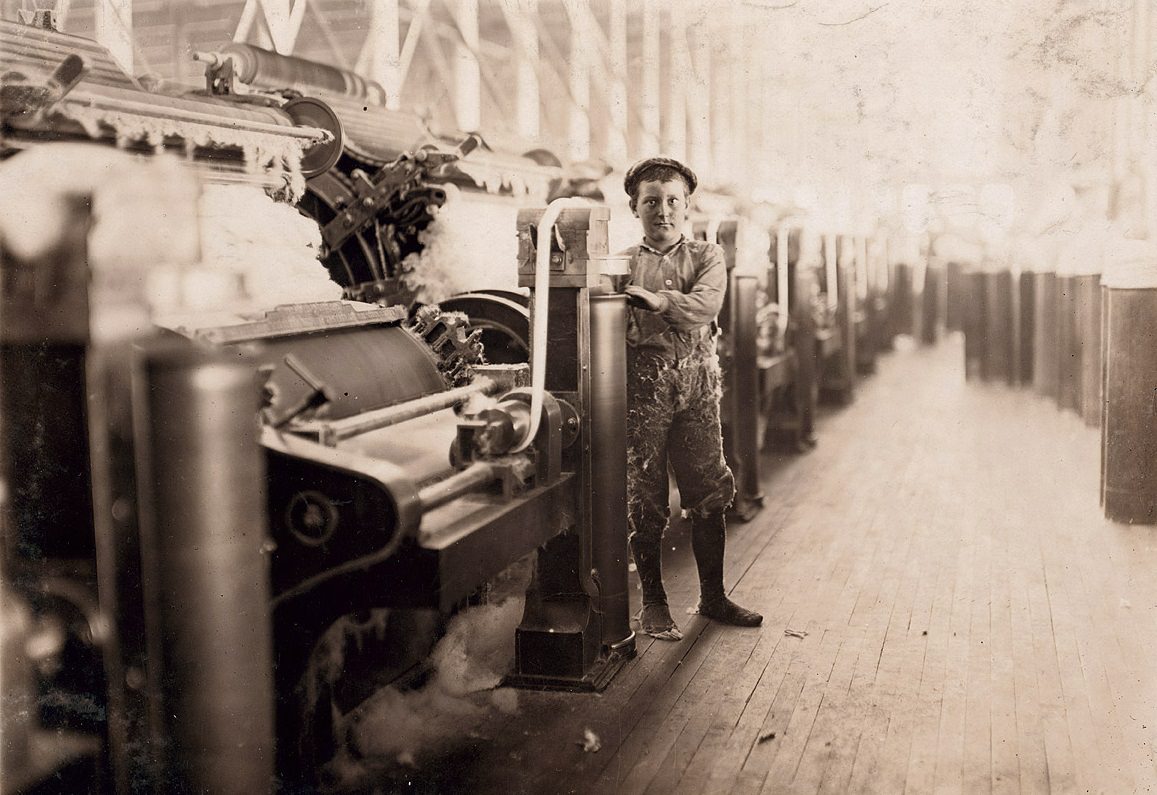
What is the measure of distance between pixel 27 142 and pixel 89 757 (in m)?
1.41

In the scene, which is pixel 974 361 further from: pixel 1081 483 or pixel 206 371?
pixel 206 371

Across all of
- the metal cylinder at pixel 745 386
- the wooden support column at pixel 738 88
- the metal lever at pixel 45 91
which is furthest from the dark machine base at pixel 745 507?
the metal lever at pixel 45 91

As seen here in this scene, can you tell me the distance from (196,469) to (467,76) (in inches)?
272

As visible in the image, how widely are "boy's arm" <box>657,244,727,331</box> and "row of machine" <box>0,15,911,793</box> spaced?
0.38 metres

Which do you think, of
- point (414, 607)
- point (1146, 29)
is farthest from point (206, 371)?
point (1146, 29)

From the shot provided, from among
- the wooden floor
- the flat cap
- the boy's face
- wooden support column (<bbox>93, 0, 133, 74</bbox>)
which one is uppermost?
wooden support column (<bbox>93, 0, 133, 74</bbox>)

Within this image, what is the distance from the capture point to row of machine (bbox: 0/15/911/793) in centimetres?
236

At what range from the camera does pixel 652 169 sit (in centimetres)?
408

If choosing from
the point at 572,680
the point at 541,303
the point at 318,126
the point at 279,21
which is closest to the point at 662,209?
the point at 541,303

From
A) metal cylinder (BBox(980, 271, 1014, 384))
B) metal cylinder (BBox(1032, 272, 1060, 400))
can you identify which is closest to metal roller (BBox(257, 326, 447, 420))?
metal cylinder (BBox(1032, 272, 1060, 400))

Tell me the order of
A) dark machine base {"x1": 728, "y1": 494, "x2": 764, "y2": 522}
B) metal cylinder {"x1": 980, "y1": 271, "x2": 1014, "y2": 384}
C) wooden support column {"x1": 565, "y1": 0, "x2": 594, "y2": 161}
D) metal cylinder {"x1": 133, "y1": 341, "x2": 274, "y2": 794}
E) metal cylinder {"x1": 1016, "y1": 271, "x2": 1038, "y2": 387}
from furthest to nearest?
metal cylinder {"x1": 980, "y1": 271, "x2": 1014, "y2": 384} < metal cylinder {"x1": 1016, "y1": 271, "x2": 1038, "y2": 387} < wooden support column {"x1": 565, "y1": 0, "x2": 594, "y2": 161} < dark machine base {"x1": 728, "y1": 494, "x2": 764, "y2": 522} < metal cylinder {"x1": 133, "y1": 341, "x2": 274, "y2": 794}

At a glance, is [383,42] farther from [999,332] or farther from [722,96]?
[999,332]

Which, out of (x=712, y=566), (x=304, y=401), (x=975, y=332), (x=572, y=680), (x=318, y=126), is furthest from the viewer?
(x=975, y=332)

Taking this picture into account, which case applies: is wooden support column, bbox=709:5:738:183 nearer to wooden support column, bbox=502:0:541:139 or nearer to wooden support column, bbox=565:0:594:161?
wooden support column, bbox=565:0:594:161
